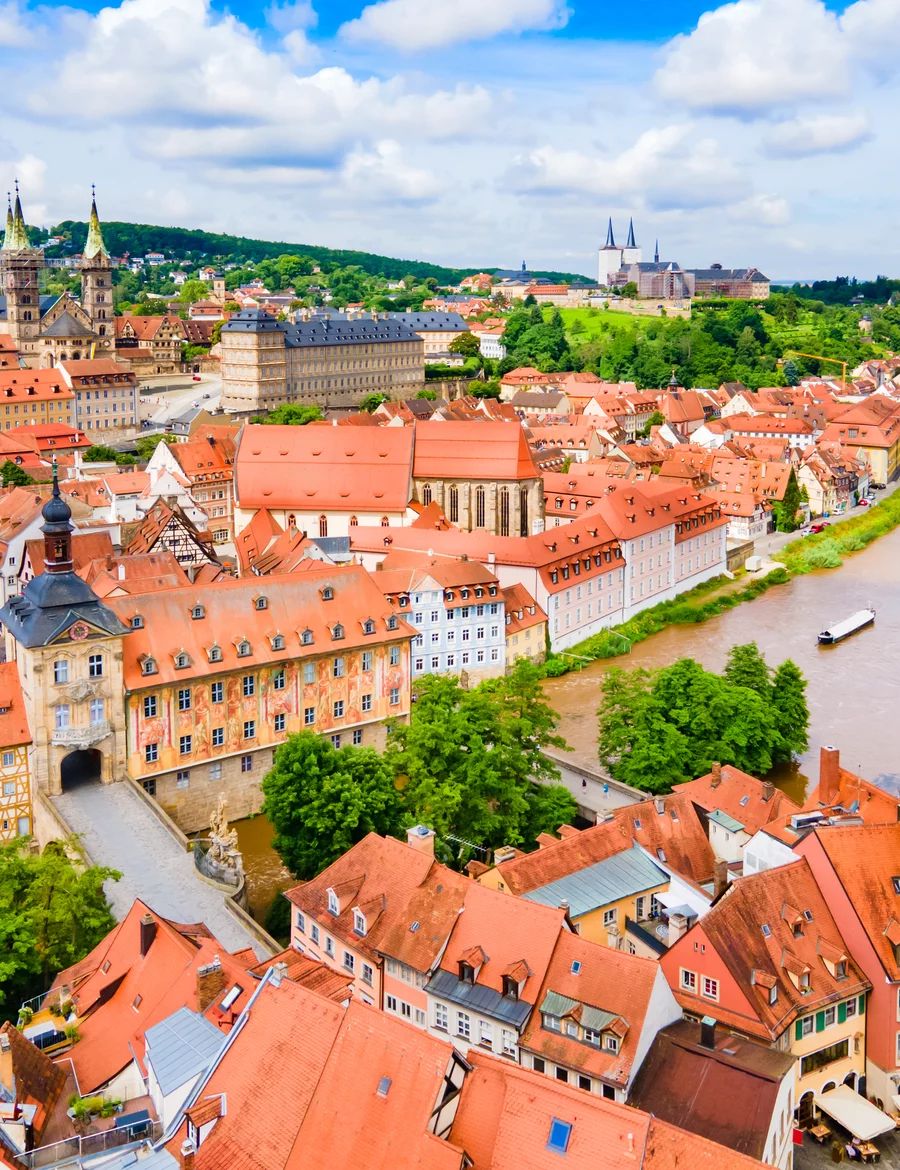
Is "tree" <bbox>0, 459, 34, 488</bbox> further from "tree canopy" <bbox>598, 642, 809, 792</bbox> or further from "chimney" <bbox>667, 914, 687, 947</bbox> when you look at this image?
"chimney" <bbox>667, 914, 687, 947</bbox>

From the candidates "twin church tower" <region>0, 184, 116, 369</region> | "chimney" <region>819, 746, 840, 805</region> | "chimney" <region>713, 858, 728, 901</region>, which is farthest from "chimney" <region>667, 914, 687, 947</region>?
"twin church tower" <region>0, 184, 116, 369</region>

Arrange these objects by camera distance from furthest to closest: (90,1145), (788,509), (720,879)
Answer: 1. (788,509)
2. (720,879)
3. (90,1145)

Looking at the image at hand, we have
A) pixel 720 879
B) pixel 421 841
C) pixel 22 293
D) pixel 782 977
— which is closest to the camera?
pixel 782 977

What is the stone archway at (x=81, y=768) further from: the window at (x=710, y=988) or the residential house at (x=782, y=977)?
the window at (x=710, y=988)

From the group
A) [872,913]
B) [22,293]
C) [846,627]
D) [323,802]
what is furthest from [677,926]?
[22,293]

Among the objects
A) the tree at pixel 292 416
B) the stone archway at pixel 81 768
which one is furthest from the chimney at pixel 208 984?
the tree at pixel 292 416

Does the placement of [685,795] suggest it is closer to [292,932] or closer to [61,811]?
[292,932]

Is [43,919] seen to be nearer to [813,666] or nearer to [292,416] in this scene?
[813,666]
